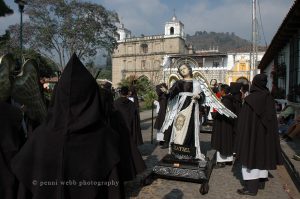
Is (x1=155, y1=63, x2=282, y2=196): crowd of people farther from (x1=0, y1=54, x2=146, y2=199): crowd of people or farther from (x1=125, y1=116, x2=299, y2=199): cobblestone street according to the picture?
(x1=0, y1=54, x2=146, y2=199): crowd of people

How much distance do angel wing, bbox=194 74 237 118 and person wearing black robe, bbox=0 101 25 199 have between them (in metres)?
5.06

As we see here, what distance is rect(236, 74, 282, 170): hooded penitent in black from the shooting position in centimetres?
558

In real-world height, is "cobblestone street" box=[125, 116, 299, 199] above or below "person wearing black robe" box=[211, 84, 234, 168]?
below

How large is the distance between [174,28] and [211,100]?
243ft

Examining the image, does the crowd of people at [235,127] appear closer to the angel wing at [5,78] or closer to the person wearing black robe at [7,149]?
the angel wing at [5,78]

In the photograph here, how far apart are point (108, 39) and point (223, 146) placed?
2135cm

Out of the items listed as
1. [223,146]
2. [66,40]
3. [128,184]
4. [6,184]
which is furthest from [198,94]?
[66,40]

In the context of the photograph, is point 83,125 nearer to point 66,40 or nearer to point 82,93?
point 82,93

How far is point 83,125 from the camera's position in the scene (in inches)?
91.7

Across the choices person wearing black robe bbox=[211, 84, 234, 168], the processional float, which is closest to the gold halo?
the processional float

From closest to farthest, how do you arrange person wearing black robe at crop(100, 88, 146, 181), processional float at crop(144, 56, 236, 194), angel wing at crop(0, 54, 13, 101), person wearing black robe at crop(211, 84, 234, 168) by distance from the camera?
angel wing at crop(0, 54, 13, 101) < person wearing black robe at crop(100, 88, 146, 181) < processional float at crop(144, 56, 236, 194) < person wearing black robe at crop(211, 84, 234, 168)

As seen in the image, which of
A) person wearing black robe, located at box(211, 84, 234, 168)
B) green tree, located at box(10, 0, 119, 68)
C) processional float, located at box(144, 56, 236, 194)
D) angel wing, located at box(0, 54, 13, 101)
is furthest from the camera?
green tree, located at box(10, 0, 119, 68)

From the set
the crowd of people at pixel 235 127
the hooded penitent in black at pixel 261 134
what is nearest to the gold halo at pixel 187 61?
the crowd of people at pixel 235 127

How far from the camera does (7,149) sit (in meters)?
2.79
